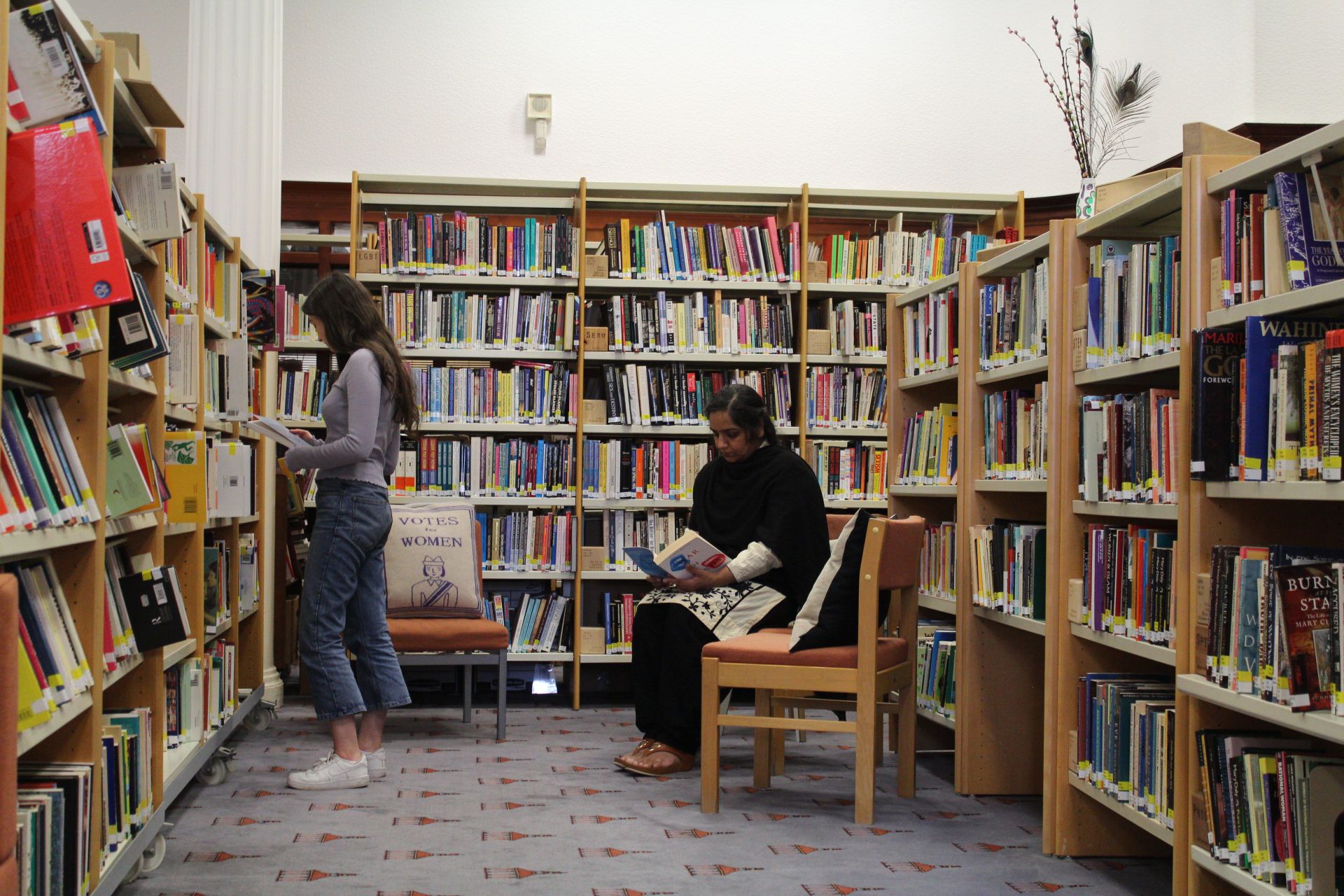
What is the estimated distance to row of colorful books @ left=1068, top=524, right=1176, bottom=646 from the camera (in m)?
2.52

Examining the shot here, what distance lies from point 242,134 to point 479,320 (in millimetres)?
1254

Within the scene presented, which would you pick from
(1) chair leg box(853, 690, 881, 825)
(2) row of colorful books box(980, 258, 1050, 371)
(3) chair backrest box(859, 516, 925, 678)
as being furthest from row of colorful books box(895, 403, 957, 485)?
(1) chair leg box(853, 690, 881, 825)

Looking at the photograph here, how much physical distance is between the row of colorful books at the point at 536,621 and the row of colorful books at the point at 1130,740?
111 inches

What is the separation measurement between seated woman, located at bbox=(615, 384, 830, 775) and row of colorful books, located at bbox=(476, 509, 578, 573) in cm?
135

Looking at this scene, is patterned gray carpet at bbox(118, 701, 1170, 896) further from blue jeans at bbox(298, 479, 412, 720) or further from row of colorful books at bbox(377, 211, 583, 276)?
row of colorful books at bbox(377, 211, 583, 276)

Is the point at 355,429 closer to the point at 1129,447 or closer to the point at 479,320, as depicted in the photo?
the point at 479,320

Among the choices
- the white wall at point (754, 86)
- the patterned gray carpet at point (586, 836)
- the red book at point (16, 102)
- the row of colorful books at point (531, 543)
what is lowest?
the patterned gray carpet at point (586, 836)

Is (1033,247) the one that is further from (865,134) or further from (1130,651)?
(865,134)

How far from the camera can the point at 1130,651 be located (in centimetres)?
262

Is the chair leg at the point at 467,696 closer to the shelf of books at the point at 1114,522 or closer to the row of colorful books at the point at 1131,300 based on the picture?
the shelf of books at the point at 1114,522

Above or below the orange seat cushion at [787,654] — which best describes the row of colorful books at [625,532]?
above

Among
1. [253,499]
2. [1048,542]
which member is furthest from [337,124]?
[1048,542]

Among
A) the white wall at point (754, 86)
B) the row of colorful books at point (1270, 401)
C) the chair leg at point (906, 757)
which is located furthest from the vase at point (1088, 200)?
the white wall at point (754, 86)

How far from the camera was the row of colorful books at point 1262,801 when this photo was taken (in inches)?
79.3
